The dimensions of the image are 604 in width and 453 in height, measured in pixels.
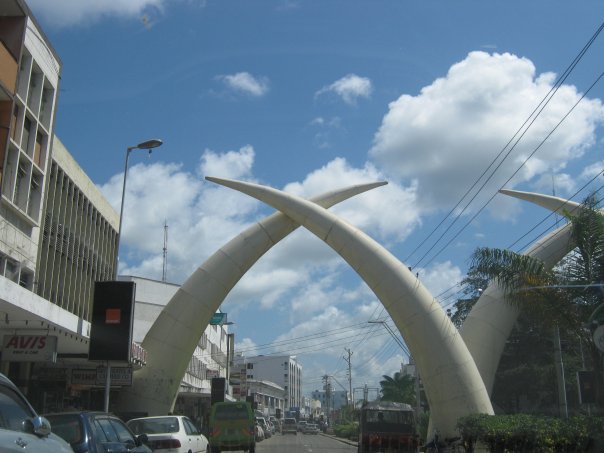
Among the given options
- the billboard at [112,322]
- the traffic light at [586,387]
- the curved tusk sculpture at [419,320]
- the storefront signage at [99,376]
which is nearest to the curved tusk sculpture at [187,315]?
the curved tusk sculpture at [419,320]

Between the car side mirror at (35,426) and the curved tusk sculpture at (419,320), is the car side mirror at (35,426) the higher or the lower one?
the lower one

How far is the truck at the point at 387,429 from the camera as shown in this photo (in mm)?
25797

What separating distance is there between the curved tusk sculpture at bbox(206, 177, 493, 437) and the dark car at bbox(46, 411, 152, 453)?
22.7m

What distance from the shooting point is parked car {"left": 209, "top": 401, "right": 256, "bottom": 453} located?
88.0 ft

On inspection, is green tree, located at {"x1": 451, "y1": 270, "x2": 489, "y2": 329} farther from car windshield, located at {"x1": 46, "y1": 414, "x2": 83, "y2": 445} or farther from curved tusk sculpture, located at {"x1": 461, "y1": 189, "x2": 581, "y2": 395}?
car windshield, located at {"x1": 46, "y1": 414, "x2": 83, "y2": 445}

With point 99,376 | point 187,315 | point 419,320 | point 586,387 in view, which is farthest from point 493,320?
point 99,376

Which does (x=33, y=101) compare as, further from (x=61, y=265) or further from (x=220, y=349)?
(x=220, y=349)

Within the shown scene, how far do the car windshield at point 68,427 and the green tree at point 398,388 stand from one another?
2639 inches

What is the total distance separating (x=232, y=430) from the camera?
2711 centimetres

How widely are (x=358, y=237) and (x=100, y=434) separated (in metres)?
26.8

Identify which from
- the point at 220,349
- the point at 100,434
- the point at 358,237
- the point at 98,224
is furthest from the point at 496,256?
the point at 220,349

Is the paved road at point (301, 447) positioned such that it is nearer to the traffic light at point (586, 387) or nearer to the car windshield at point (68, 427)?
the traffic light at point (586, 387)

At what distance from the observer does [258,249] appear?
3903cm

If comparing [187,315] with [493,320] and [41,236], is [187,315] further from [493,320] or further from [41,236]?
[493,320]
